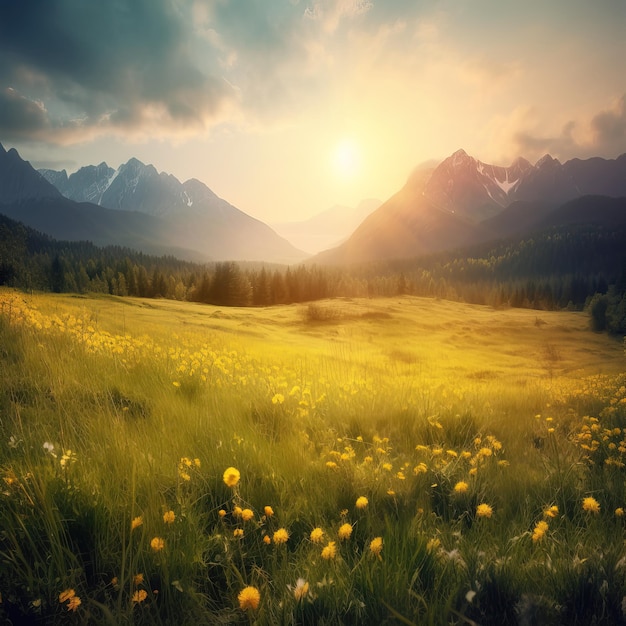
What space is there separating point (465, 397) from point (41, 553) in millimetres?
6688

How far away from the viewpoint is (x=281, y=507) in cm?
241

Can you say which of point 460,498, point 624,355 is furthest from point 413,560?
point 624,355

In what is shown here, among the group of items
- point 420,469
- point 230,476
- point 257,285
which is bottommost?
point 420,469

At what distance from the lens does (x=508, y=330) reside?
80.3ft

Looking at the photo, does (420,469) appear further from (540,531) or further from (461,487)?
(540,531)

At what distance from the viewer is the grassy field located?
5.05 ft

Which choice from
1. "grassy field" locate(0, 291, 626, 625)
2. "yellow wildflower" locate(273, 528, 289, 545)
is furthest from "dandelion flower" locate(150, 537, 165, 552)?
"yellow wildflower" locate(273, 528, 289, 545)

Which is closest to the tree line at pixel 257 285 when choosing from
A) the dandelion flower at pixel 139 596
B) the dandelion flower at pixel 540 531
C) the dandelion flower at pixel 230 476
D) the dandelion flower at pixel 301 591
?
the dandelion flower at pixel 230 476

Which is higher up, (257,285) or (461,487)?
(257,285)

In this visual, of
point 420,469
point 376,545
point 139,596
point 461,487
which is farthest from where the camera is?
point 420,469

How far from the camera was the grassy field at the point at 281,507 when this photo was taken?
1.54m

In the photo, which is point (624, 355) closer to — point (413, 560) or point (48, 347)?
point (413, 560)

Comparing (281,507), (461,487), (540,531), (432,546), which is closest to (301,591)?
(432,546)

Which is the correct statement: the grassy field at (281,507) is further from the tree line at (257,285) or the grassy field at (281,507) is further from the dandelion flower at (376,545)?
the tree line at (257,285)
